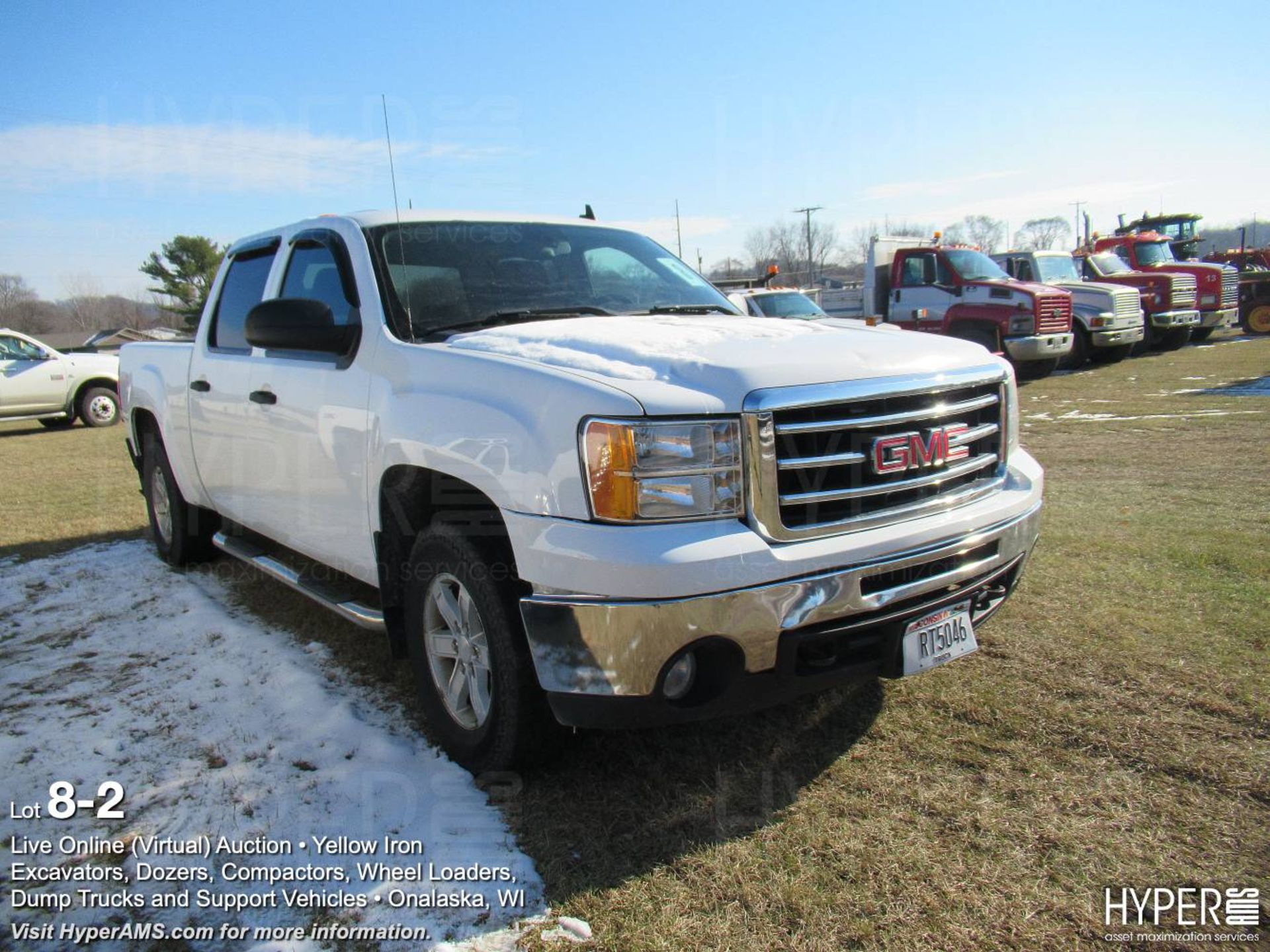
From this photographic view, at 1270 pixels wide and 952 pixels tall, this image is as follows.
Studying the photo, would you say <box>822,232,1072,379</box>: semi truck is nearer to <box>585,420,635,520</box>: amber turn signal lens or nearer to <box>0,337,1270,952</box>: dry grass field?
<box>0,337,1270,952</box>: dry grass field

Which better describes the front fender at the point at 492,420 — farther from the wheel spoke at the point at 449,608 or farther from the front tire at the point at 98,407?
the front tire at the point at 98,407

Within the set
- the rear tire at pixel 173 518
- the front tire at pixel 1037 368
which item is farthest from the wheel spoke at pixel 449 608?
the front tire at pixel 1037 368

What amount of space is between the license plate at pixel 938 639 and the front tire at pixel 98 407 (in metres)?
16.1

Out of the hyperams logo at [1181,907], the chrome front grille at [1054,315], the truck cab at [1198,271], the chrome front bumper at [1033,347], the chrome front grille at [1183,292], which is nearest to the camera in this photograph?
the hyperams logo at [1181,907]

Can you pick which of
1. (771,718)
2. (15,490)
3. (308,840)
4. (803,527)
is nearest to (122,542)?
(15,490)

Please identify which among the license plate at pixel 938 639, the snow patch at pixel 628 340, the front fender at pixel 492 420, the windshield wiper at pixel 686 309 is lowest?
the license plate at pixel 938 639

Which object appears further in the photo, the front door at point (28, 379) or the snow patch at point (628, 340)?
the front door at point (28, 379)

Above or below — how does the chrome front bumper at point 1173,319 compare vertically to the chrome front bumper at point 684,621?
above

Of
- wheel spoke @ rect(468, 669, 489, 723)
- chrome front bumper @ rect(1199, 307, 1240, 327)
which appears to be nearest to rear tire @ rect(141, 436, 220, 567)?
wheel spoke @ rect(468, 669, 489, 723)

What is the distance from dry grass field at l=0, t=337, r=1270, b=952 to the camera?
2.13 metres

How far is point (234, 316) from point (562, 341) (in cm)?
246

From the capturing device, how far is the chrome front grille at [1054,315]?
1384 cm

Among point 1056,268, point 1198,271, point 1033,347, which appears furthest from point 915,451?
point 1198,271

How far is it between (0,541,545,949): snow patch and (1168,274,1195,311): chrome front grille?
19.5 m
